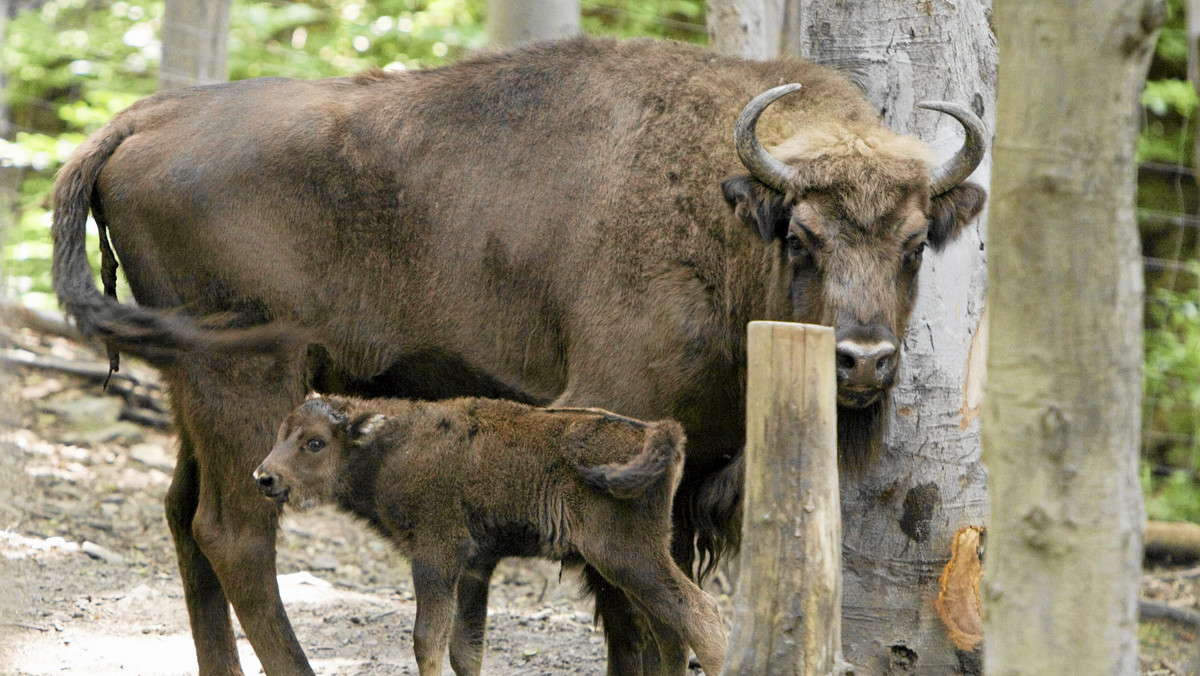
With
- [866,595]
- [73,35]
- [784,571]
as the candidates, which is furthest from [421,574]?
[73,35]

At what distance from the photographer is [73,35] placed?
11.9m

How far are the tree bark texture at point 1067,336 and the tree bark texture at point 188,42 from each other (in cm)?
691

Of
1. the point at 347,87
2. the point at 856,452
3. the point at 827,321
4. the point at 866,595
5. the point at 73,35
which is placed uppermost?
the point at 73,35

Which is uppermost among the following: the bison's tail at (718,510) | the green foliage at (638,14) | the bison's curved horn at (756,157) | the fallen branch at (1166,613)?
the green foliage at (638,14)

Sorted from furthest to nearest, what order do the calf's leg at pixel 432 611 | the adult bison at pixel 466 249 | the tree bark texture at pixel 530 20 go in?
the tree bark texture at pixel 530 20
the adult bison at pixel 466 249
the calf's leg at pixel 432 611

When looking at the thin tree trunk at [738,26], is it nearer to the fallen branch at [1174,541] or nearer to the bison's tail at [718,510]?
the bison's tail at [718,510]

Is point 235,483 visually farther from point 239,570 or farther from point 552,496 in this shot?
point 552,496

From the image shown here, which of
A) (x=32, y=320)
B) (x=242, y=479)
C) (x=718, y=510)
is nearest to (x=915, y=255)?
(x=718, y=510)

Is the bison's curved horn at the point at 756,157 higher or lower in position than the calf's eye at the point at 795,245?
higher

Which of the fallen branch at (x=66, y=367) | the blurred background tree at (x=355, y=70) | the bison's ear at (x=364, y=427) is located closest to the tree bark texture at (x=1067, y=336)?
the bison's ear at (x=364, y=427)

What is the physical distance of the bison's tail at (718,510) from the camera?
4.80m

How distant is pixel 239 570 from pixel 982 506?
3105mm

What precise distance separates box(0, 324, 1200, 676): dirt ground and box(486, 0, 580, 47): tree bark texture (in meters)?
3.06

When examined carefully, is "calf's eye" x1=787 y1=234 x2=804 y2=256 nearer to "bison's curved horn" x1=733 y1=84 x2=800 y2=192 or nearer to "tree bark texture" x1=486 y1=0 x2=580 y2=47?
"bison's curved horn" x1=733 y1=84 x2=800 y2=192
